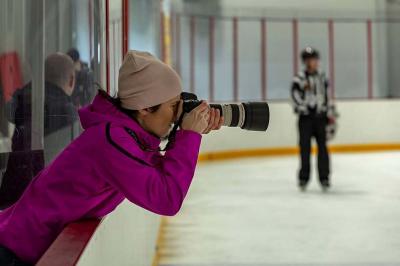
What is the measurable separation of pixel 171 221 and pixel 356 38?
24.0ft

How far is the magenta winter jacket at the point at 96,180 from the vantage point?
54.1 inches

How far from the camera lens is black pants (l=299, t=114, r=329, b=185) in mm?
5844

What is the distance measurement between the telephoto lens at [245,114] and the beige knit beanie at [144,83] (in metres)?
0.13

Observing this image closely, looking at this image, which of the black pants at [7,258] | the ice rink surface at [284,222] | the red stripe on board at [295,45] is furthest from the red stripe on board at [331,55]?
the black pants at [7,258]

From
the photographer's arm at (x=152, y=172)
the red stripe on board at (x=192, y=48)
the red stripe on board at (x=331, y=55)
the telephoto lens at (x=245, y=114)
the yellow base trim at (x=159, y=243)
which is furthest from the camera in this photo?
the red stripe on board at (x=331, y=55)

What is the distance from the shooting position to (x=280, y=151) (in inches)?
385

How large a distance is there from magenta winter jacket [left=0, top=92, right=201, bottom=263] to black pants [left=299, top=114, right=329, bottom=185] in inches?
178

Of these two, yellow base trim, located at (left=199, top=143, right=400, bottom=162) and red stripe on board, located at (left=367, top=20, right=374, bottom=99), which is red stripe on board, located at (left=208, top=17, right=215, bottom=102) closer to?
yellow base trim, located at (left=199, top=143, right=400, bottom=162)

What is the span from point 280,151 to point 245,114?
8241 mm

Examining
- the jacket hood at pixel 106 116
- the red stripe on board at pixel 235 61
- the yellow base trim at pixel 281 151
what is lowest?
the yellow base trim at pixel 281 151

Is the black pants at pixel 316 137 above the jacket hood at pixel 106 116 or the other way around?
the other way around

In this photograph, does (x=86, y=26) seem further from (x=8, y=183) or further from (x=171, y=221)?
(x=171, y=221)

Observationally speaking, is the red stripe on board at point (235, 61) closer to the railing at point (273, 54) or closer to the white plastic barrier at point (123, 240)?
the railing at point (273, 54)

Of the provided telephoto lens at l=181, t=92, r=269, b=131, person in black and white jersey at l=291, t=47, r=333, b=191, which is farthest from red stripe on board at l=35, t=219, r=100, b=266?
person in black and white jersey at l=291, t=47, r=333, b=191
